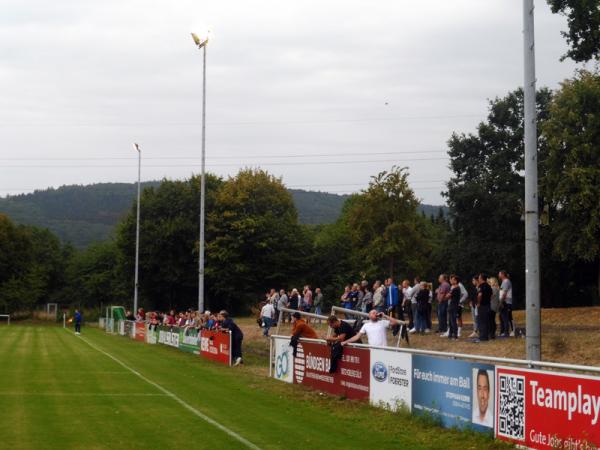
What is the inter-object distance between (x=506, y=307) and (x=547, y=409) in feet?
45.1

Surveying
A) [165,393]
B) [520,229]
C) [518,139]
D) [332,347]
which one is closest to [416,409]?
[332,347]

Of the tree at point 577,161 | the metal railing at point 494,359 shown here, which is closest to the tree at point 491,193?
the tree at point 577,161

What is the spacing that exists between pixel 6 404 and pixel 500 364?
9.17 metres

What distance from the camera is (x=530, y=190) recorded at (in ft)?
48.0

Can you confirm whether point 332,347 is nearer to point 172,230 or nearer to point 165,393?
point 165,393

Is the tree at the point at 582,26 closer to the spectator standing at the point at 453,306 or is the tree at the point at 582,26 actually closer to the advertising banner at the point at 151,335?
the spectator standing at the point at 453,306

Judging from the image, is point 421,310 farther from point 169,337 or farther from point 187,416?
point 169,337

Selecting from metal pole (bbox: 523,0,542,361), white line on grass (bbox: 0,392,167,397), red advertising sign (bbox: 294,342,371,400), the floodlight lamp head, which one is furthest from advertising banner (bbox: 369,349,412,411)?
the floodlight lamp head

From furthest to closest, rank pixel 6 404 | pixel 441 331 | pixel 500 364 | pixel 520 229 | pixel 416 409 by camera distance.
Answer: pixel 520 229 < pixel 441 331 < pixel 6 404 < pixel 416 409 < pixel 500 364

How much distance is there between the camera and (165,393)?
64.0 ft

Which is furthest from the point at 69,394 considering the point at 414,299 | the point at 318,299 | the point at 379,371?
the point at 318,299

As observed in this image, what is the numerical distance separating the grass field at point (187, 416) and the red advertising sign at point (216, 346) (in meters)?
3.74

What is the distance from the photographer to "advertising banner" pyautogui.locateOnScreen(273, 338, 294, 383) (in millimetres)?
22656

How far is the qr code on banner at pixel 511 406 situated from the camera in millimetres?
11938
